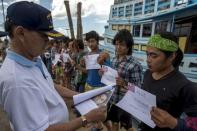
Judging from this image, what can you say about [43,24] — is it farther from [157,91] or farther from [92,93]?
[157,91]

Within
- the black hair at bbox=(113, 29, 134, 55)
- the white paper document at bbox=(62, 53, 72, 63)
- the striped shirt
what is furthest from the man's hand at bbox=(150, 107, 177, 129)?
the white paper document at bbox=(62, 53, 72, 63)

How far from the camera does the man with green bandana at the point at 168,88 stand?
2010mm

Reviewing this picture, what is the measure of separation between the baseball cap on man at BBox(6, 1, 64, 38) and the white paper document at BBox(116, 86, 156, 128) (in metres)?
0.92

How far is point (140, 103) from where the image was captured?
230 cm

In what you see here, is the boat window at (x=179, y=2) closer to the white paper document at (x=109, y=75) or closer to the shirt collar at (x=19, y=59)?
the white paper document at (x=109, y=75)

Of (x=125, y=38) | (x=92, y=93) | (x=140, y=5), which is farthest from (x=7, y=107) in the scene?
(x=140, y=5)

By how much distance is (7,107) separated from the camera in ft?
5.32

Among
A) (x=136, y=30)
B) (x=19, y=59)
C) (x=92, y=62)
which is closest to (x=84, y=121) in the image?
(x=19, y=59)

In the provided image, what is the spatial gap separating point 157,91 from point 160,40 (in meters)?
0.47

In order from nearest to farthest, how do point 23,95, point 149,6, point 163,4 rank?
point 23,95
point 163,4
point 149,6

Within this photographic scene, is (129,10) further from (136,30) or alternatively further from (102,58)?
(102,58)

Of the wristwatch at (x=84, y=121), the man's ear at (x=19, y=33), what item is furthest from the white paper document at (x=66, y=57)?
the man's ear at (x=19, y=33)

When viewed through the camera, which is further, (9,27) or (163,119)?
(163,119)

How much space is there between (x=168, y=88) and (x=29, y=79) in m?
1.21
